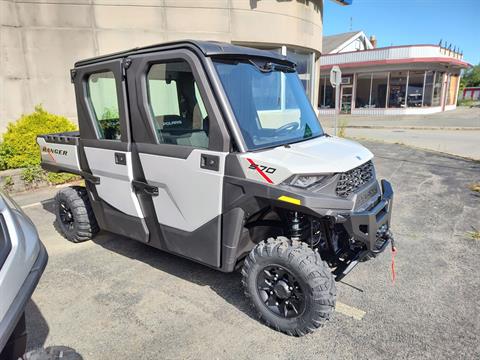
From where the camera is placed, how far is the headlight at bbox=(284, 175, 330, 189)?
8.65 feet

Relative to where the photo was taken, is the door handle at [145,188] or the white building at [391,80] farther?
the white building at [391,80]

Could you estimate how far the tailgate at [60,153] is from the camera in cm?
419

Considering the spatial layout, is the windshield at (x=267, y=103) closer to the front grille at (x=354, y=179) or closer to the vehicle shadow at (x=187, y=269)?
the front grille at (x=354, y=179)

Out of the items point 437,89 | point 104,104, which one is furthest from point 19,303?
point 437,89

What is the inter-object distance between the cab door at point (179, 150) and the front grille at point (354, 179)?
0.92 m

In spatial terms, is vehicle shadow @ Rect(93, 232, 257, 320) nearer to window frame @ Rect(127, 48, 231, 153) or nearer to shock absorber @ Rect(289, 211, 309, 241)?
shock absorber @ Rect(289, 211, 309, 241)

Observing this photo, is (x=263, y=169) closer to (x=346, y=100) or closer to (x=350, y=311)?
(x=350, y=311)

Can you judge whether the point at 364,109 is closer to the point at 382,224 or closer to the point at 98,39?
the point at 98,39

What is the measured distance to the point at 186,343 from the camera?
2779 millimetres

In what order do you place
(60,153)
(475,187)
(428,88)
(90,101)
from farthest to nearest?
(428,88)
(475,187)
(60,153)
(90,101)

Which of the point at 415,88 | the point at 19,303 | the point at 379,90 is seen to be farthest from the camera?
the point at 379,90

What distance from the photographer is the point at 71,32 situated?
29.1ft

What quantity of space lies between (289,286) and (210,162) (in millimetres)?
1154

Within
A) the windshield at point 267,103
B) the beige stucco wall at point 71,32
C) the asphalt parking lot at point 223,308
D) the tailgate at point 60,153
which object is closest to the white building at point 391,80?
the beige stucco wall at point 71,32
